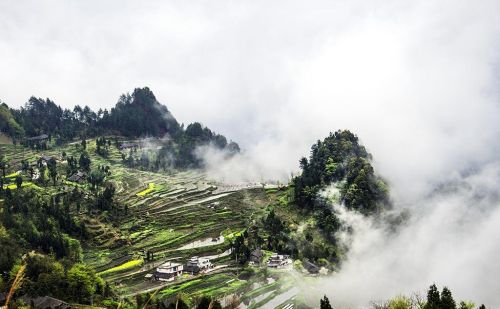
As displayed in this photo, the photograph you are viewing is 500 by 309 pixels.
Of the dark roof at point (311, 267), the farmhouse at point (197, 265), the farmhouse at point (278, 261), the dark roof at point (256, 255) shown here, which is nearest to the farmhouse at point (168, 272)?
the farmhouse at point (197, 265)

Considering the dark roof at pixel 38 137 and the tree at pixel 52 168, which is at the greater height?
the dark roof at pixel 38 137

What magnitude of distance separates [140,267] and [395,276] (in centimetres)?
3313

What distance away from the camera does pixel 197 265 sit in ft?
200

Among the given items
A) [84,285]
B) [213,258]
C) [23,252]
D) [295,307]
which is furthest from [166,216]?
[295,307]

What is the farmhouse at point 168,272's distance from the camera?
5750 centimetres

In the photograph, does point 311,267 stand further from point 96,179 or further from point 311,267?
point 96,179

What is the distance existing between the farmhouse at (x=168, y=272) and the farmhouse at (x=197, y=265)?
1014 millimetres

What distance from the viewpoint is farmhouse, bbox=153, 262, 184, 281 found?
2264 inches

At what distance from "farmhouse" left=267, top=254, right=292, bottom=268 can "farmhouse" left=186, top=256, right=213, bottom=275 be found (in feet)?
25.6

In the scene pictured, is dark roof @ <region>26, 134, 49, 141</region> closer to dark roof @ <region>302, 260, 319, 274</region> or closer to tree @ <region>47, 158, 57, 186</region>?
tree @ <region>47, 158, 57, 186</region>

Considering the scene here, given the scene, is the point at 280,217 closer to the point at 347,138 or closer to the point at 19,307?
the point at 347,138

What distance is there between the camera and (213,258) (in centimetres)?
6538

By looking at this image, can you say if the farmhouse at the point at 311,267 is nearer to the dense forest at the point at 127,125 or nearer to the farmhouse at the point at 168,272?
the farmhouse at the point at 168,272

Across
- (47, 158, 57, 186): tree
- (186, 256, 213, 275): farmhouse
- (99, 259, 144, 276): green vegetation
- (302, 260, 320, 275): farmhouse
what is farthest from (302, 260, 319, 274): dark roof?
(47, 158, 57, 186): tree
